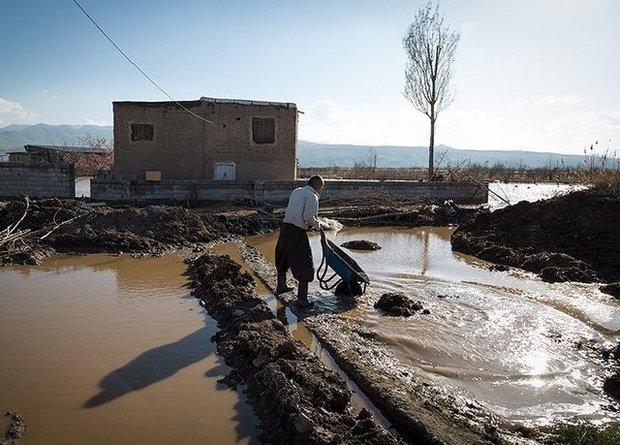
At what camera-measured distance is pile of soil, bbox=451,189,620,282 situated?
8.40 metres

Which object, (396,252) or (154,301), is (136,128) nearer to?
(396,252)

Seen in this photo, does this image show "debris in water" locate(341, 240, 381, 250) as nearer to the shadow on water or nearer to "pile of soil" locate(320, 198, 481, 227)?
"pile of soil" locate(320, 198, 481, 227)

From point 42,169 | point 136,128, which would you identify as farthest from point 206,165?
point 42,169

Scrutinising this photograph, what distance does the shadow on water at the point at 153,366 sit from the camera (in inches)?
151

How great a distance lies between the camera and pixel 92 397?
3734 mm

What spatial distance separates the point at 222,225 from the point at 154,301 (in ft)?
19.7

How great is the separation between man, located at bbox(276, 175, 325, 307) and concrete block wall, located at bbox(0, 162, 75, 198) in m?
12.4

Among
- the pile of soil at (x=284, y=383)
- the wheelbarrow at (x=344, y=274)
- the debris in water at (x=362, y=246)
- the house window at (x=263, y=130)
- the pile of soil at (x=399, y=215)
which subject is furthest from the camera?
the house window at (x=263, y=130)

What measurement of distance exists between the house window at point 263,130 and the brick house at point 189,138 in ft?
0.12

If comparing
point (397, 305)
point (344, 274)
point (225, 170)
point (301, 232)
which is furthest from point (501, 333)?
point (225, 170)

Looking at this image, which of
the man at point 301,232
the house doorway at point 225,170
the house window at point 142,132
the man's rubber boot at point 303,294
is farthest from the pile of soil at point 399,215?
the man's rubber boot at point 303,294

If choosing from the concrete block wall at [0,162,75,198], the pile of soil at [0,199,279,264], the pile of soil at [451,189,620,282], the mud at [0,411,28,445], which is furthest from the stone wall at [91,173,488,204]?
the mud at [0,411,28,445]

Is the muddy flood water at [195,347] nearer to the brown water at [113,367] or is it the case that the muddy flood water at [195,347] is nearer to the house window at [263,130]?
the brown water at [113,367]

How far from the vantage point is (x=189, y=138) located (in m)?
18.2
